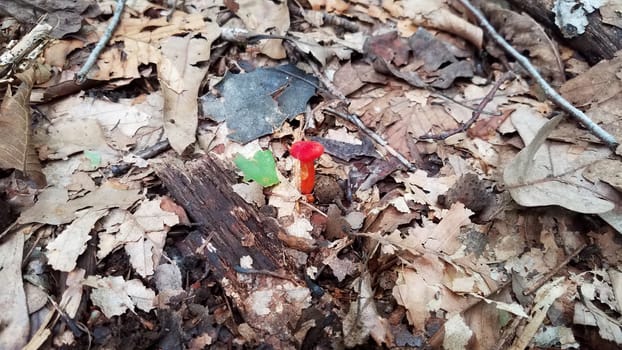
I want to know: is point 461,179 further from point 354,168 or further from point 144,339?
point 144,339

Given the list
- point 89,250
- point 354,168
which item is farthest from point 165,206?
point 354,168

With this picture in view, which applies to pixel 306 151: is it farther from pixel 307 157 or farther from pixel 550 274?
pixel 550 274

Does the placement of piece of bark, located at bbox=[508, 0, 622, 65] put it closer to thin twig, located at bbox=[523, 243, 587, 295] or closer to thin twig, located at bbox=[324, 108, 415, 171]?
thin twig, located at bbox=[523, 243, 587, 295]

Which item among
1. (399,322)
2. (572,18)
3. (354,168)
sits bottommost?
(399,322)

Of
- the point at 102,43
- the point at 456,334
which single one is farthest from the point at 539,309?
the point at 102,43

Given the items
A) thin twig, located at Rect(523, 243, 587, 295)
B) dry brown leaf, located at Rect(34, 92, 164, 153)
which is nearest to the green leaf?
dry brown leaf, located at Rect(34, 92, 164, 153)
